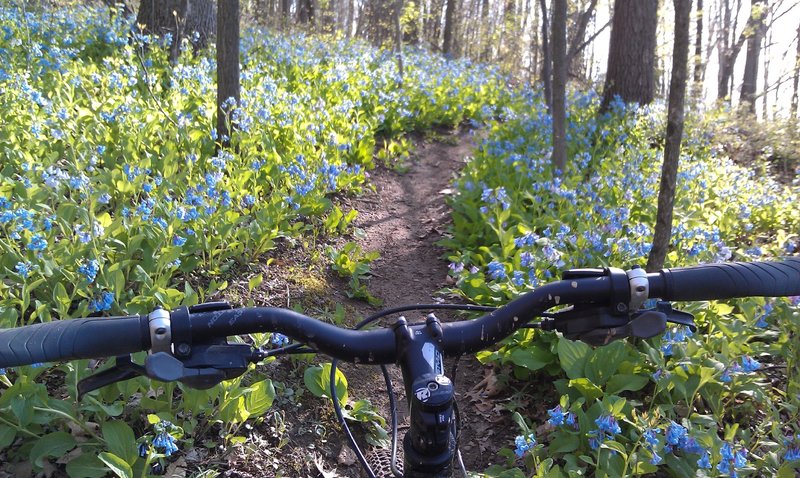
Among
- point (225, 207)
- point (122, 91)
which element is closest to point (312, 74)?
point (122, 91)

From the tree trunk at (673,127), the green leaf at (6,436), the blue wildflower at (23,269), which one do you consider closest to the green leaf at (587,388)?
the tree trunk at (673,127)

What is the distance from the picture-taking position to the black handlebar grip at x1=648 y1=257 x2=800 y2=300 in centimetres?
118

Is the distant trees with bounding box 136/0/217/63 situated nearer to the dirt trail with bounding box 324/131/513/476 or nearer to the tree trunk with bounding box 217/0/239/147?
the tree trunk with bounding box 217/0/239/147

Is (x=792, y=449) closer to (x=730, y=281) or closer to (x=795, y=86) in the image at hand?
(x=730, y=281)

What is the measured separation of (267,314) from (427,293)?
3.21 meters

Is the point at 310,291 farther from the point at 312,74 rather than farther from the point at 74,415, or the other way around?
the point at 312,74

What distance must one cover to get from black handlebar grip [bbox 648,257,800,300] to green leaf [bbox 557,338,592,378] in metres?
1.53

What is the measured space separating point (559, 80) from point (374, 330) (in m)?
4.83

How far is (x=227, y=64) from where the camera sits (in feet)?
16.4

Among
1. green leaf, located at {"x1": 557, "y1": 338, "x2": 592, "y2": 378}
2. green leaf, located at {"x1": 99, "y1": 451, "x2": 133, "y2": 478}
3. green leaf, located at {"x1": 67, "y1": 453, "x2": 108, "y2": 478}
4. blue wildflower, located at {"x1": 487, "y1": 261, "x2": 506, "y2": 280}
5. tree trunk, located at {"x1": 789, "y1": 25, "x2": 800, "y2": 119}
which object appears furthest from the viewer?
tree trunk, located at {"x1": 789, "y1": 25, "x2": 800, "y2": 119}

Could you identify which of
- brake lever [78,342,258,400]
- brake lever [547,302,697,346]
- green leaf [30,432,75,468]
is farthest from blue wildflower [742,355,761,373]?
green leaf [30,432,75,468]

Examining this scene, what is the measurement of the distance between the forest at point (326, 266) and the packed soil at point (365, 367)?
0.02m

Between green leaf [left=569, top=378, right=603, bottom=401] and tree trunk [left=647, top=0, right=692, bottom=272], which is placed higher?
tree trunk [left=647, top=0, right=692, bottom=272]

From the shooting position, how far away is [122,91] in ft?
18.1
